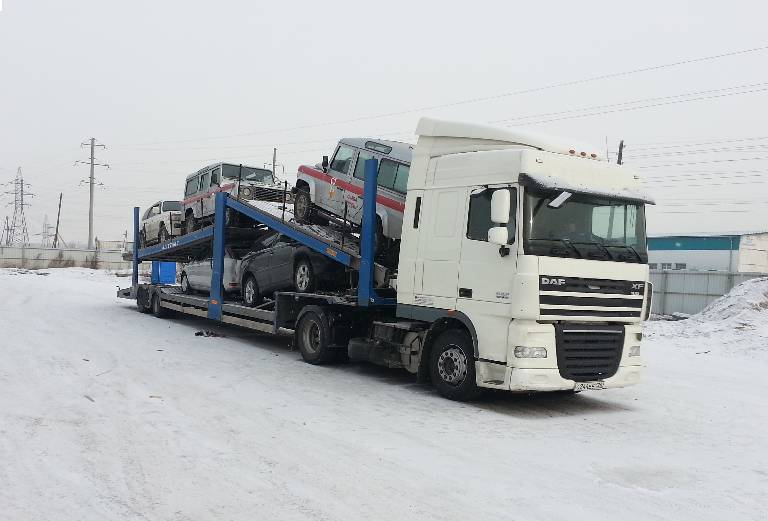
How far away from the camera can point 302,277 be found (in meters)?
11.5

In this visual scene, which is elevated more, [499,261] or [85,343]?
A: [499,261]

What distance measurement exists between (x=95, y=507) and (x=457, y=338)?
4.75m

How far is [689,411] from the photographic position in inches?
322

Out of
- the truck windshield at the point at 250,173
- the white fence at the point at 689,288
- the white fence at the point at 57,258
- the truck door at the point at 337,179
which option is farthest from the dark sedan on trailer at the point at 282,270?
the white fence at the point at 57,258

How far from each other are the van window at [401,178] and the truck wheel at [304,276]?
238cm

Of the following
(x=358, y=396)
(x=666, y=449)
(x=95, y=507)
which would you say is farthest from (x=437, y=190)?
(x=95, y=507)

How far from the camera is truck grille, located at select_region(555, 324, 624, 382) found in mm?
7449

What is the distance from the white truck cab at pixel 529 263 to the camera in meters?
7.32

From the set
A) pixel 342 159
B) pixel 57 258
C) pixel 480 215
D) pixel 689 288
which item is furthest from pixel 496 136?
pixel 57 258

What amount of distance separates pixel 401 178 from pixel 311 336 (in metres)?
3.01

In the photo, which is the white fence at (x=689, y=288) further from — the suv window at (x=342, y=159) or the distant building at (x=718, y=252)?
the distant building at (x=718, y=252)

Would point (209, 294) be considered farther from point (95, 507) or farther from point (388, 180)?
point (95, 507)

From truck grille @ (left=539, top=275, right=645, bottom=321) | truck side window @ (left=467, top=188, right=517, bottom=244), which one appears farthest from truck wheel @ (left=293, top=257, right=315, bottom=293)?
truck grille @ (left=539, top=275, right=645, bottom=321)

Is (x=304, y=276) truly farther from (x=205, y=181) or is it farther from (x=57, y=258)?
(x=57, y=258)
